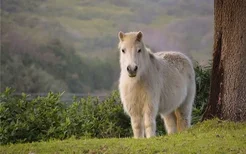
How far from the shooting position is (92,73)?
1869 cm

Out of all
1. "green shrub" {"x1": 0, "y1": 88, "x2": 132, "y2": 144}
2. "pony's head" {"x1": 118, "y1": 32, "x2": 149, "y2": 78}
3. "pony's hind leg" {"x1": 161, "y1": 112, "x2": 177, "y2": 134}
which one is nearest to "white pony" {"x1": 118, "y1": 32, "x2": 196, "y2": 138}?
"pony's head" {"x1": 118, "y1": 32, "x2": 149, "y2": 78}

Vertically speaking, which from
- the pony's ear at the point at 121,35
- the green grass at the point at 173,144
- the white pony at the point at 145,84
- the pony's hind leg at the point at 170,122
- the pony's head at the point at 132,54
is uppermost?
the pony's ear at the point at 121,35

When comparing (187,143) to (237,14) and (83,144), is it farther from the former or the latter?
(237,14)

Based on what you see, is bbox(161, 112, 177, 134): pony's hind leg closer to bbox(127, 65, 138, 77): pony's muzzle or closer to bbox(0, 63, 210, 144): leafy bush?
bbox(0, 63, 210, 144): leafy bush

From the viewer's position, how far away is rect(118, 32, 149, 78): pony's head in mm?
8648

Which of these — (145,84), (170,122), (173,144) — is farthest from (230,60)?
(170,122)

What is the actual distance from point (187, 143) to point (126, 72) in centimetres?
169

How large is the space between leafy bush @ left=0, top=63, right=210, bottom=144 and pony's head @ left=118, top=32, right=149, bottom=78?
7.43ft

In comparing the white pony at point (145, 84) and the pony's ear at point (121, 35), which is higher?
the pony's ear at point (121, 35)

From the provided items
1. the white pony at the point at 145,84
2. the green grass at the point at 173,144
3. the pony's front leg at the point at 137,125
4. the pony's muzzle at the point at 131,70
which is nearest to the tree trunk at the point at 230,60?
the green grass at the point at 173,144

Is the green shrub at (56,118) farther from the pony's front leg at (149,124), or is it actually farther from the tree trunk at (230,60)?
the tree trunk at (230,60)

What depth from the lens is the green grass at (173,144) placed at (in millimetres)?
7575

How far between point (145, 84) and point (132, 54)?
25.7 inches

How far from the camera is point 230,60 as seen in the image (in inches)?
356
